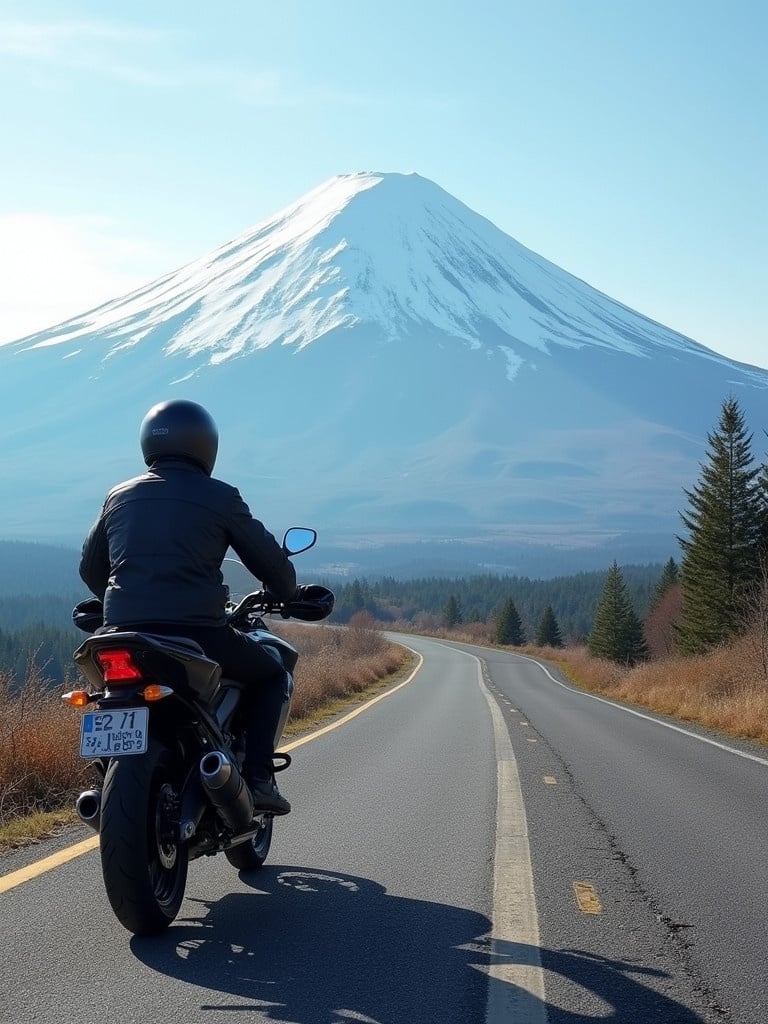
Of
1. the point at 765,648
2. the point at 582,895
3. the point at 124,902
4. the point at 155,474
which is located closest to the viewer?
the point at 124,902

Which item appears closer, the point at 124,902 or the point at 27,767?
the point at 124,902

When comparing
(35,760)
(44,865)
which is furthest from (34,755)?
(44,865)

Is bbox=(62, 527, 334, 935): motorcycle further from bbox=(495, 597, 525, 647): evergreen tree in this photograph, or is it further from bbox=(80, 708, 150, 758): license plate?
bbox=(495, 597, 525, 647): evergreen tree

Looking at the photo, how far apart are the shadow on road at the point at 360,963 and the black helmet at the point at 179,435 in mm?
1781

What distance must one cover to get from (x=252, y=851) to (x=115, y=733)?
4.88 feet

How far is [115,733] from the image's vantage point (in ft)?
12.8

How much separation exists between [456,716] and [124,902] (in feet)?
42.0

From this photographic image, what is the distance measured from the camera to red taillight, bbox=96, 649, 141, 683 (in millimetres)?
4020

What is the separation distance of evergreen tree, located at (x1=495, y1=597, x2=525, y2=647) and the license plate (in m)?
90.5

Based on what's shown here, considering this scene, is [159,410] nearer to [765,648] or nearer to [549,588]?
[765,648]

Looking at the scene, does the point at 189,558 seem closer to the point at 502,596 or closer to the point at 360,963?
the point at 360,963

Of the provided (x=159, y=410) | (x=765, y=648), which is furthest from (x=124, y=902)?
(x=765, y=648)

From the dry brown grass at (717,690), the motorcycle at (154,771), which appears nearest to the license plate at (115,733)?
the motorcycle at (154,771)

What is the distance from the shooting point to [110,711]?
3.97 metres
